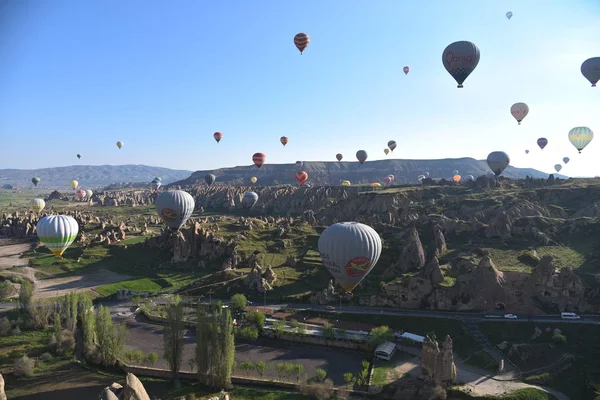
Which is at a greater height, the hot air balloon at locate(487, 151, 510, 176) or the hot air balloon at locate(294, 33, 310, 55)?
the hot air balloon at locate(294, 33, 310, 55)

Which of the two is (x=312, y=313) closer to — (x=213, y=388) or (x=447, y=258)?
Answer: (x=213, y=388)

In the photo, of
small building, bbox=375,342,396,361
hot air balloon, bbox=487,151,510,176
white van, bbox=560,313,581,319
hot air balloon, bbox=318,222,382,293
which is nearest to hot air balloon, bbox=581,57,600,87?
hot air balloon, bbox=487,151,510,176

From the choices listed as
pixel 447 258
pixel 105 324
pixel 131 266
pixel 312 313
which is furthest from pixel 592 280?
pixel 131 266

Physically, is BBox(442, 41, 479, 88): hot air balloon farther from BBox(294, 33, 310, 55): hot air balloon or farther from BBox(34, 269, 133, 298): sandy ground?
BBox(34, 269, 133, 298): sandy ground

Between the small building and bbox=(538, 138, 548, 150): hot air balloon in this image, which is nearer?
the small building

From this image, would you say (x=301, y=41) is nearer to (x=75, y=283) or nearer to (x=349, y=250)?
(x=349, y=250)

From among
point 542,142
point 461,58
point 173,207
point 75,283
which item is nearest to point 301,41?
point 461,58
